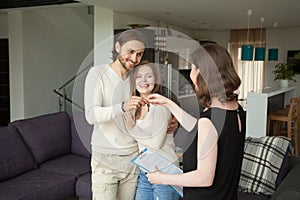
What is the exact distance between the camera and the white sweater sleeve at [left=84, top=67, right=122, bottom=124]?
1.18 metres

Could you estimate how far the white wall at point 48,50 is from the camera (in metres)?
6.45

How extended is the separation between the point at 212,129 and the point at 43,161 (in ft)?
8.37

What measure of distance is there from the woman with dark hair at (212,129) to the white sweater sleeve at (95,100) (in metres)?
0.18

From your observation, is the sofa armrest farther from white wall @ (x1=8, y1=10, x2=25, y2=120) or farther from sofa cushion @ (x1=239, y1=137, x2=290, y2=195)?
white wall @ (x1=8, y1=10, x2=25, y2=120)

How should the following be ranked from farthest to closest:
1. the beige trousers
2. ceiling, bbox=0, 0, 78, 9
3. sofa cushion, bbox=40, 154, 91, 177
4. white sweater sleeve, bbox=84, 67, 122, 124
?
ceiling, bbox=0, 0, 78, 9, sofa cushion, bbox=40, 154, 91, 177, the beige trousers, white sweater sleeve, bbox=84, 67, 122, 124

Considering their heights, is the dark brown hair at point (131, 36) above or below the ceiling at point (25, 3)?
below

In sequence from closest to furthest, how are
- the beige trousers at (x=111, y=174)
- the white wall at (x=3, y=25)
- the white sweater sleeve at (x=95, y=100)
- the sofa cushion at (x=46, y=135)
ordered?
1. the white sweater sleeve at (x=95, y=100)
2. the beige trousers at (x=111, y=174)
3. the sofa cushion at (x=46, y=135)
4. the white wall at (x=3, y=25)

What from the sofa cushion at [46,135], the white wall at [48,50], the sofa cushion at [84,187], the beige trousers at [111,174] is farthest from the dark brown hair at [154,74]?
the white wall at [48,50]

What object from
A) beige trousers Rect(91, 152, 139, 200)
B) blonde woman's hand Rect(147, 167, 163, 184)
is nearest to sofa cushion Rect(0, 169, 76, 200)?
beige trousers Rect(91, 152, 139, 200)

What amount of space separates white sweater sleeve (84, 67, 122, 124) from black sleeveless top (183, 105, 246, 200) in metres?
0.33

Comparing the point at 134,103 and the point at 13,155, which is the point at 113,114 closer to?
the point at 134,103

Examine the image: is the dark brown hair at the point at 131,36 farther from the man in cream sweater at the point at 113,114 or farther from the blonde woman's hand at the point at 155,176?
the blonde woman's hand at the point at 155,176

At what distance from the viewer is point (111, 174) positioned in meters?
1.36

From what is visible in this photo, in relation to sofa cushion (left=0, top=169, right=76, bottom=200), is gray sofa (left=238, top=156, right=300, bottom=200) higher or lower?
higher
